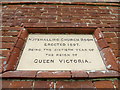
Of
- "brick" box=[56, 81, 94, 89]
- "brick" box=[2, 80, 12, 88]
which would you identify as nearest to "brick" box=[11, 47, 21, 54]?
"brick" box=[2, 80, 12, 88]

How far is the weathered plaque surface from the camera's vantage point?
1096mm

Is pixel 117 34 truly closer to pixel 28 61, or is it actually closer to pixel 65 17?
pixel 65 17

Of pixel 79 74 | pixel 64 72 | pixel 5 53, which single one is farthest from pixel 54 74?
pixel 5 53

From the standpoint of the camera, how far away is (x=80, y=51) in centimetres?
124

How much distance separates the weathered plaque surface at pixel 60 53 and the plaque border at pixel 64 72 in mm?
43

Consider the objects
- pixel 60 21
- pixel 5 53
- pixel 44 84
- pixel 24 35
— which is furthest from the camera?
pixel 60 21

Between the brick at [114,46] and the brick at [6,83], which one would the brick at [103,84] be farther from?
the brick at [6,83]

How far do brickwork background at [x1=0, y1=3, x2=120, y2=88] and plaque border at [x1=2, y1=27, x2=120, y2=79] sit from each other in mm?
35

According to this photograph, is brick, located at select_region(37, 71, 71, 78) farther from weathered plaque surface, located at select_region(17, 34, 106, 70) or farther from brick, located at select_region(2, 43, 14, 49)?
brick, located at select_region(2, 43, 14, 49)

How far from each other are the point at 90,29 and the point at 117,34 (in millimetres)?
281

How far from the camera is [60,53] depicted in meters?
1.22

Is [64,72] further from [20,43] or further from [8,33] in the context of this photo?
[8,33]

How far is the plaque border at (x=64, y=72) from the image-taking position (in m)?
1.00

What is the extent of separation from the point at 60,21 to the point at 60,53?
508 mm
